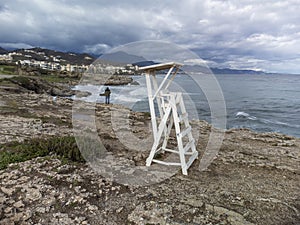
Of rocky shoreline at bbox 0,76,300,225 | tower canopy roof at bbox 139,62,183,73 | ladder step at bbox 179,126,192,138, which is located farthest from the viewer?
ladder step at bbox 179,126,192,138

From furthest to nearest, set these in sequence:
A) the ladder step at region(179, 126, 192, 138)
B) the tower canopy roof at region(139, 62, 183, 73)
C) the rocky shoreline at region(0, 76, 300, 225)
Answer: the ladder step at region(179, 126, 192, 138) → the tower canopy roof at region(139, 62, 183, 73) → the rocky shoreline at region(0, 76, 300, 225)

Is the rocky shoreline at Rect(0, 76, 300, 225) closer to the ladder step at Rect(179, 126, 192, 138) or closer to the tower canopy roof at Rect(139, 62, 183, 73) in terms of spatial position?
the ladder step at Rect(179, 126, 192, 138)

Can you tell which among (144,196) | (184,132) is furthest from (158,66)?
(144,196)

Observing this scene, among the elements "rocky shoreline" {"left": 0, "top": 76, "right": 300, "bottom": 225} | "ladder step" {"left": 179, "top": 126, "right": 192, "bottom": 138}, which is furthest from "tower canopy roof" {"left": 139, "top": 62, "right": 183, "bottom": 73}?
"rocky shoreline" {"left": 0, "top": 76, "right": 300, "bottom": 225}

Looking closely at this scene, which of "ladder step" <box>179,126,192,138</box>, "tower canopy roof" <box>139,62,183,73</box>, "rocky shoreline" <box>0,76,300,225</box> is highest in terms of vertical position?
"tower canopy roof" <box>139,62,183,73</box>

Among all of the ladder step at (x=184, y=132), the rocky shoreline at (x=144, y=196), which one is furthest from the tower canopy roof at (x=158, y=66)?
the rocky shoreline at (x=144, y=196)

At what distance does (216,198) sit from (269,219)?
1.18 meters

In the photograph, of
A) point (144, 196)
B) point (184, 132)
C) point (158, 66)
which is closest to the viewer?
point (144, 196)

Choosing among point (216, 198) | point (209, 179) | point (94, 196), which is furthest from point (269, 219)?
point (94, 196)

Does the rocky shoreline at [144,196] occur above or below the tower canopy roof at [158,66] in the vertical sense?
below

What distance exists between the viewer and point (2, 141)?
27.3 ft

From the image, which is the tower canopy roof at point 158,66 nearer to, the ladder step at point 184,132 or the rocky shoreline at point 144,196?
the ladder step at point 184,132

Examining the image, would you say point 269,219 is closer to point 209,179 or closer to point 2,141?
point 209,179

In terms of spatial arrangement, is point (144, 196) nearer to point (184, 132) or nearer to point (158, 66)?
point (184, 132)
